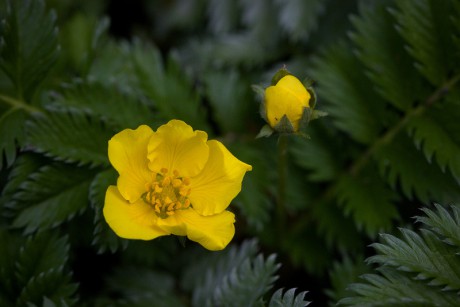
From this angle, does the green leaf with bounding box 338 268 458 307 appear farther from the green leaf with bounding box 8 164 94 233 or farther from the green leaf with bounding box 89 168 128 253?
the green leaf with bounding box 8 164 94 233

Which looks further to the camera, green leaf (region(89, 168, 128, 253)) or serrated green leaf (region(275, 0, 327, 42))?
serrated green leaf (region(275, 0, 327, 42))

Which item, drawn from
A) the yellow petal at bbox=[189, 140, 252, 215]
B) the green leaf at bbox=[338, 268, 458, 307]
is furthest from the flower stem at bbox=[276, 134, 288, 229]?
the green leaf at bbox=[338, 268, 458, 307]

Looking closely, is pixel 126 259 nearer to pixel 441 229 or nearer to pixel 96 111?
pixel 96 111

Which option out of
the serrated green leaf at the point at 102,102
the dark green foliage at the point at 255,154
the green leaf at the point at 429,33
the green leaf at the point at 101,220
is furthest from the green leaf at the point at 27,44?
the green leaf at the point at 429,33

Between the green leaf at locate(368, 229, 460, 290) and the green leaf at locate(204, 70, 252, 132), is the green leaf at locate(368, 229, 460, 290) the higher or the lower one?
the lower one

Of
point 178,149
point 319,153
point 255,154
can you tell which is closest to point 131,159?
point 178,149

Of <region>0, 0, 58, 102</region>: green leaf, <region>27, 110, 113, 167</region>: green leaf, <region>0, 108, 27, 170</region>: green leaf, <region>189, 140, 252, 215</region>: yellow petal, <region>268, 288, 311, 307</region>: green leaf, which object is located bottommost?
<region>268, 288, 311, 307</region>: green leaf
